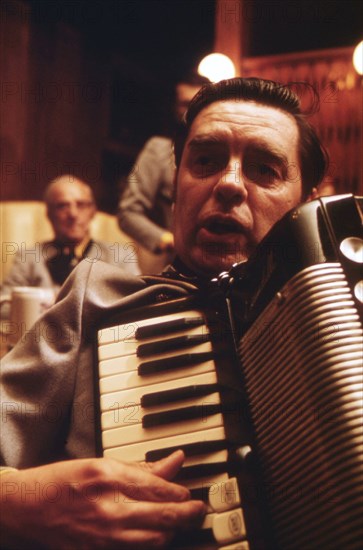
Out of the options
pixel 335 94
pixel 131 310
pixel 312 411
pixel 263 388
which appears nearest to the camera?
pixel 312 411

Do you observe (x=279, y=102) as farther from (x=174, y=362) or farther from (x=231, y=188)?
(x=174, y=362)

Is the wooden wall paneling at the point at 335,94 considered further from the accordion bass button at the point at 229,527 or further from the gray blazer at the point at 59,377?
the accordion bass button at the point at 229,527

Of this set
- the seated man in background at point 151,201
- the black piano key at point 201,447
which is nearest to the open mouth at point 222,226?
the black piano key at point 201,447

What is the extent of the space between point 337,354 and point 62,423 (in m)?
0.54

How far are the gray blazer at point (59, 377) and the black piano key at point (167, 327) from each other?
0.35ft

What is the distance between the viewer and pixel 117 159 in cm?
526

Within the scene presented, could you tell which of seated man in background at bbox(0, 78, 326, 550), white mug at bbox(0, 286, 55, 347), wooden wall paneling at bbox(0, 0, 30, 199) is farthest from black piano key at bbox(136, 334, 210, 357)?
wooden wall paneling at bbox(0, 0, 30, 199)

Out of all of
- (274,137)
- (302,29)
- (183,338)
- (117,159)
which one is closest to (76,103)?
(117,159)

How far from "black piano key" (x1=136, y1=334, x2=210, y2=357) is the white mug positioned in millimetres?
602

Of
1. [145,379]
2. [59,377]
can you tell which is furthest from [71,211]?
[145,379]

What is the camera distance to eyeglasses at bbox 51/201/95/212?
3150 mm

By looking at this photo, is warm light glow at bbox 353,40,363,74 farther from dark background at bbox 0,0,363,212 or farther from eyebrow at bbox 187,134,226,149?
eyebrow at bbox 187,134,226,149

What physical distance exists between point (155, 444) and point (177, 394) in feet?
0.27

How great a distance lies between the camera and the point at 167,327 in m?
0.91
